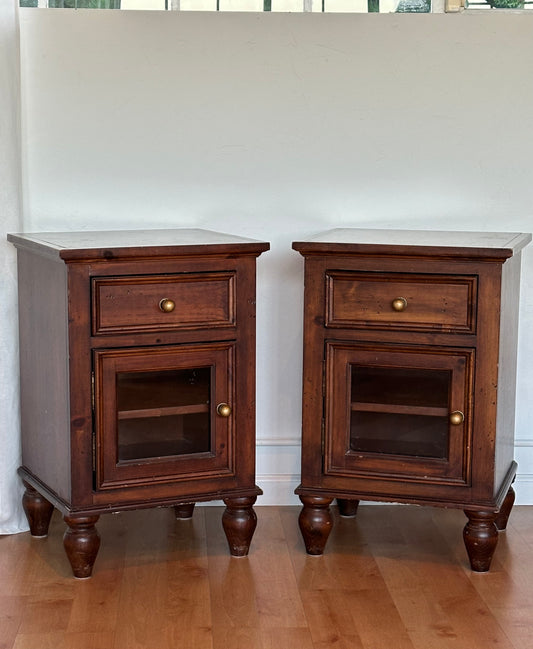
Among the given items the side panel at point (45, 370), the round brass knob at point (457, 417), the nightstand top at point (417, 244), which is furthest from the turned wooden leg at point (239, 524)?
the nightstand top at point (417, 244)

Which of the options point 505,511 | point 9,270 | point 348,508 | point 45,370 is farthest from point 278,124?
point 505,511

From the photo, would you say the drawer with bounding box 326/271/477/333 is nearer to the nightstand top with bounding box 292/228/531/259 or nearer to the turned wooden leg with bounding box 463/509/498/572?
the nightstand top with bounding box 292/228/531/259

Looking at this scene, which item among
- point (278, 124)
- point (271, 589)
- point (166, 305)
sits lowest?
point (271, 589)

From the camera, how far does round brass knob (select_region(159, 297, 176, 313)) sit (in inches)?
83.4

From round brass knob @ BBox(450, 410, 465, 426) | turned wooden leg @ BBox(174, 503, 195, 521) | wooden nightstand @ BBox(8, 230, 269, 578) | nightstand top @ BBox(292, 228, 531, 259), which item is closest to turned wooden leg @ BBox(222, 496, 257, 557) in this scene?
wooden nightstand @ BBox(8, 230, 269, 578)

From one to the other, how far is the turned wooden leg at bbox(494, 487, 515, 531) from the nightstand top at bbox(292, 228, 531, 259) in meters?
0.62

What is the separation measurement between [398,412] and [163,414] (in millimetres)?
510

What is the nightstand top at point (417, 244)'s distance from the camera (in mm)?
2094

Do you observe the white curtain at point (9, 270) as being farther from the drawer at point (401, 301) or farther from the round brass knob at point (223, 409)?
the drawer at point (401, 301)

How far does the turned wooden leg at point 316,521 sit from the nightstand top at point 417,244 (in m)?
0.56

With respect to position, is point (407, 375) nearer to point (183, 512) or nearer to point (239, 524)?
point (239, 524)

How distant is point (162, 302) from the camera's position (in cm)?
212

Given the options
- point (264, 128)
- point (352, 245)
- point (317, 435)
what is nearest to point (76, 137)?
point (264, 128)

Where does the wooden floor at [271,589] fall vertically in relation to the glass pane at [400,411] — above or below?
below
